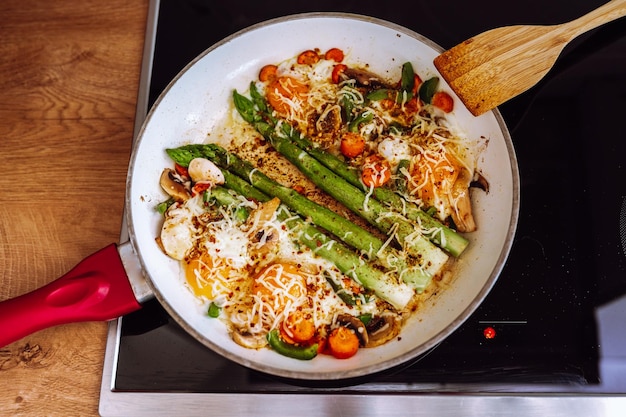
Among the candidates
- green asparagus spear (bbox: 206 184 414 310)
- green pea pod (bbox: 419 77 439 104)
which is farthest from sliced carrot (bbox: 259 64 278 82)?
green pea pod (bbox: 419 77 439 104)

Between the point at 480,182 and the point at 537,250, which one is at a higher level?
the point at 480,182

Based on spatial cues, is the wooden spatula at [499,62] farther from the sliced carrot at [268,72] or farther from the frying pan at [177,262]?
the sliced carrot at [268,72]

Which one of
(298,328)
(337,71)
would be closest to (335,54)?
(337,71)

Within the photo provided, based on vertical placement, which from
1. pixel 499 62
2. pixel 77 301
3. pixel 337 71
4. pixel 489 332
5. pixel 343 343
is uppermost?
pixel 499 62

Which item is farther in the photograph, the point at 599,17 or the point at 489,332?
the point at 599,17

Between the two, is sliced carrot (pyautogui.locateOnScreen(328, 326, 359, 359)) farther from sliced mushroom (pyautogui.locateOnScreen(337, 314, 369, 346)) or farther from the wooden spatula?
the wooden spatula

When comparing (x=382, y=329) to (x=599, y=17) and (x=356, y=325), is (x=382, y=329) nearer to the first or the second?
(x=356, y=325)

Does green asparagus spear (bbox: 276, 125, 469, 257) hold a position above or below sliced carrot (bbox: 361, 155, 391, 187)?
below
